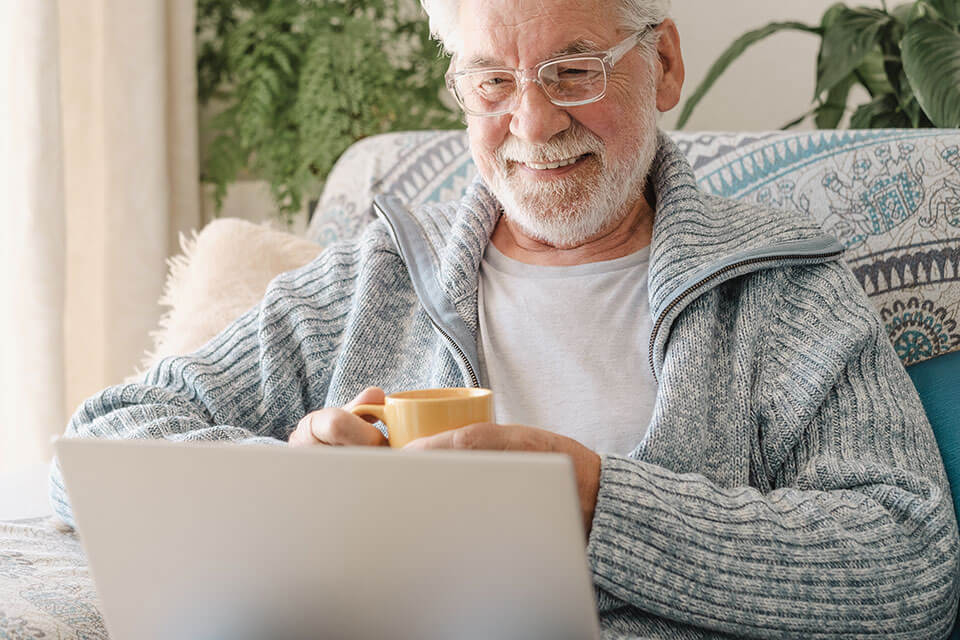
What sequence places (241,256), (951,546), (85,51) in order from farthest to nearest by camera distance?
(85,51), (241,256), (951,546)

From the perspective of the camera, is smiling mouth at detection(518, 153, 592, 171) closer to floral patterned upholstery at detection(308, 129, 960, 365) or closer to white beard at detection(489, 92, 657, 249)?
white beard at detection(489, 92, 657, 249)

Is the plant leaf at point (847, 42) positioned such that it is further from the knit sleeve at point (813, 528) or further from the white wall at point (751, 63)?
the knit sleeve at point (813, 528)

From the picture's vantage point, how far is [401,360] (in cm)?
125

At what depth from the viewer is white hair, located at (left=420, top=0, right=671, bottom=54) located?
120 centimetres

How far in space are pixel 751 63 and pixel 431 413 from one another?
187cm

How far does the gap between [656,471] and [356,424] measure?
0.94 feet

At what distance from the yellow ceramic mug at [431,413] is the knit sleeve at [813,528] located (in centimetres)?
16

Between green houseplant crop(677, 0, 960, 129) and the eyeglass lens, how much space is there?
0.72 m

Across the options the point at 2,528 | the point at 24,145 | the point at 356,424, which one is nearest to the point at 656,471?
the point at 356,424

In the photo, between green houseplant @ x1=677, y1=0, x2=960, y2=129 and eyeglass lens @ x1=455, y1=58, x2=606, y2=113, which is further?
green houseplant @ x1=677, y1=0, x2=960, y2=129

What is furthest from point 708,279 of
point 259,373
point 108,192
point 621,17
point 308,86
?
point 108,192

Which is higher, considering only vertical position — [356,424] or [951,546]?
[356,424]

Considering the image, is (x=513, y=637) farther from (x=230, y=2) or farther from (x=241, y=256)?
(x=230, y=2)

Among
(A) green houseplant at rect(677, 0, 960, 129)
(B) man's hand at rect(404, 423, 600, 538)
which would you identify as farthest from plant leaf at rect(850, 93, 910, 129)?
(B) man's hand at rect(404, 423, 600, 538)
